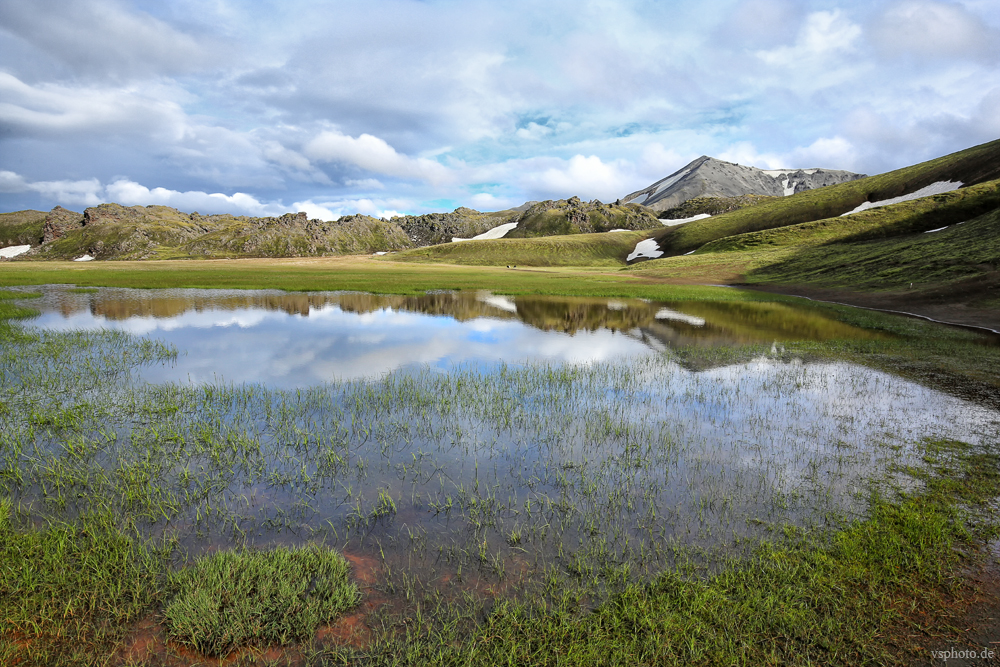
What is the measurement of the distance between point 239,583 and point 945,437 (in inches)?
737

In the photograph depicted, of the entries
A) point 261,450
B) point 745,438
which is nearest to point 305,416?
point 261,450

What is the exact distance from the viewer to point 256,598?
6.21 meters

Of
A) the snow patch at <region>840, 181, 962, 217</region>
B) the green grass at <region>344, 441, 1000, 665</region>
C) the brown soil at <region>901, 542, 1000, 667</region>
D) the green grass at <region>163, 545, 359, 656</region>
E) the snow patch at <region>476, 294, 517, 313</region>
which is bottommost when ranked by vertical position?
the brown soil at <region>901, 542, 1000, 667</region>

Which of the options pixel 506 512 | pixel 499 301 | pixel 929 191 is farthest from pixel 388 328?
pixel 929 191

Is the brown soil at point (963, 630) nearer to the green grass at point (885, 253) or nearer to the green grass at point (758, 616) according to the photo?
the green grass at point (758, 616)

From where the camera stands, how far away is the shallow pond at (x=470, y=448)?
8.05m

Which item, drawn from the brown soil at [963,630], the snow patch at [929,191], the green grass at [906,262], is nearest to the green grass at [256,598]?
the brown soil at [963,630]

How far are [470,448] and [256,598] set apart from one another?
6.55 metres

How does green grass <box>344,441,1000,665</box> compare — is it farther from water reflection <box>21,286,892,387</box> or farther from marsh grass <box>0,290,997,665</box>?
water reflection <box>21,286,892,387</box>

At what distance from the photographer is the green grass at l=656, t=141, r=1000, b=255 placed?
124 meters

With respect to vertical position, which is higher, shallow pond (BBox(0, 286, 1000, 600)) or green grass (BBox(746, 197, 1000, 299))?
green grass (BBox(746, 197, 1000, 299))

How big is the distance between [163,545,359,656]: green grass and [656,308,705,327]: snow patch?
3635cm

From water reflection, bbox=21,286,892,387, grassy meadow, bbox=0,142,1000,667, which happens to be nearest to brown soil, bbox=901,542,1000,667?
grassy meadow, bbox=0,142,1000,667

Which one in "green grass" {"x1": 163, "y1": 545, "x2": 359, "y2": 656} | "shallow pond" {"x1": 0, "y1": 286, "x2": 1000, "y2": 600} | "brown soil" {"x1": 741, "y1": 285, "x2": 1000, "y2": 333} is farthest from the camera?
"brown soil" {"x1": 741, "y1": 285, "x2": 1000, "y2": 333}
